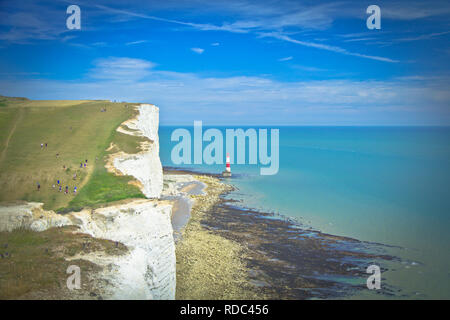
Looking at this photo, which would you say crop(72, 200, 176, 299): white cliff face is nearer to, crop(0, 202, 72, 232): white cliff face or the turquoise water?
crop(0, 202, 72, 232): white cliff face

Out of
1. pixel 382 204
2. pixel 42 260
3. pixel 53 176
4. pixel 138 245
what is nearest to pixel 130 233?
pixel 138 245

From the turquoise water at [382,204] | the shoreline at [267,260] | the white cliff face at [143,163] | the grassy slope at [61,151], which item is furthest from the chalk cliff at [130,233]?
the turquoise water at [382,204]

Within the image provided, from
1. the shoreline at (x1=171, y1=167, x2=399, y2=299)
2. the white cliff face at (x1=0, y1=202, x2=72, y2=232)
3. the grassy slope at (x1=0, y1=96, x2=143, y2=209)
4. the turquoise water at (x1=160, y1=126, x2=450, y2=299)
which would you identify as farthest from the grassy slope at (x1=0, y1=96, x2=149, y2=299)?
the turquoise water at (x1=160, y1=126, x2=450, y2=299)

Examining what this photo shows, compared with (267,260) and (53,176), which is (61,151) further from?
(267,260)

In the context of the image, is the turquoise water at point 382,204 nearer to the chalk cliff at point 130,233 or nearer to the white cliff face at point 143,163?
the chalk cliff at point 130,233
